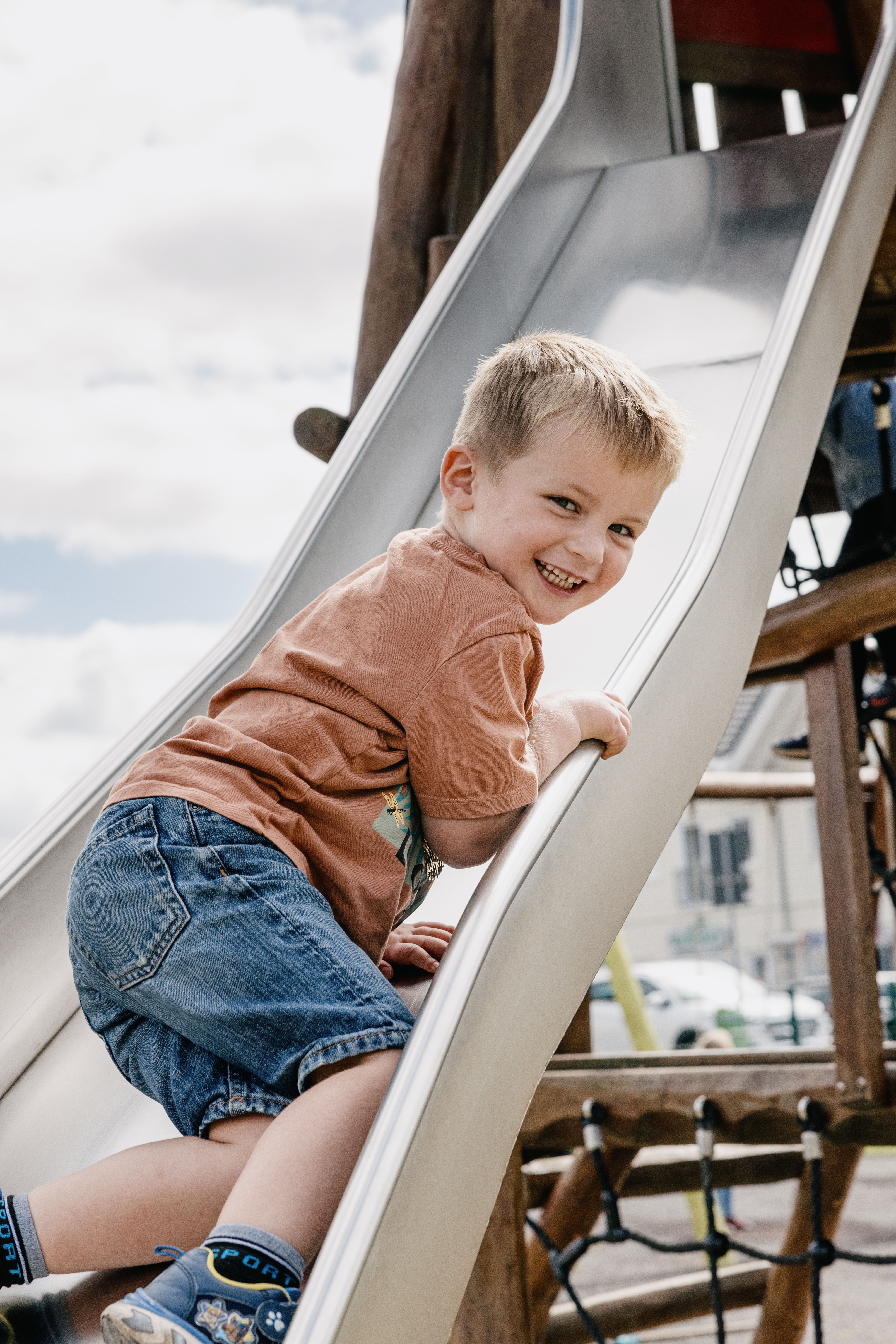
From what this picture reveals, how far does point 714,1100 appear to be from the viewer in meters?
3.07

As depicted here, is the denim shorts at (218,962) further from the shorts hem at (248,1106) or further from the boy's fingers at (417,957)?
the boy's fingers at (417,957)

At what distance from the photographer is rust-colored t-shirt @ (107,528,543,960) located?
119cm

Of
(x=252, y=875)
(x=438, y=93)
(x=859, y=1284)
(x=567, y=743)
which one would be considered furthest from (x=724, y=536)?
(x=859, y=1284)

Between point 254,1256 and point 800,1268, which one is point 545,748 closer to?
point 254,1256

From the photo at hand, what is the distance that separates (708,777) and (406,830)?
3435mm

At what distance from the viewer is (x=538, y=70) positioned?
3643mm

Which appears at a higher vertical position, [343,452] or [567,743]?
[343,452]

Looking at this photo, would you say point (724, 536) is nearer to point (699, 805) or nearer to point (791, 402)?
point (791, 402)

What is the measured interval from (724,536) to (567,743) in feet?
1.88

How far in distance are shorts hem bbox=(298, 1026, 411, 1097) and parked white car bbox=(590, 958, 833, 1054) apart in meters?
11.1

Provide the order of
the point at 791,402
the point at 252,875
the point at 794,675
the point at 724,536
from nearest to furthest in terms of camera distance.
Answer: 1. the point at 252,875
2. the point at 724,536
3. the point at 791,402
4. the point at 794,675

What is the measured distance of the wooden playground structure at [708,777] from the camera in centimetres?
296

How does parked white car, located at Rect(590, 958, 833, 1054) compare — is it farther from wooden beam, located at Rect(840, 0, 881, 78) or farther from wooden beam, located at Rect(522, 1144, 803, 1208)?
wooden beam, located at Rect(840, 0, 881, 78)

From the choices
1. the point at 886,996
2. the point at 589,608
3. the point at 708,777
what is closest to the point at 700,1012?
the point at 886,996
